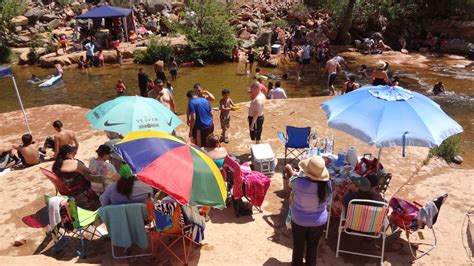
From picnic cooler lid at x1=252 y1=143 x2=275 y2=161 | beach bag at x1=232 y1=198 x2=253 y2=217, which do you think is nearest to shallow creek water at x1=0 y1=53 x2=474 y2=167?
picnic cooler lid at x1=252 y1=143 x2=275 y2=161

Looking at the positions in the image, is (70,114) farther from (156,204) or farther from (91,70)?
(91,70)

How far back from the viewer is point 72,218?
5.10m

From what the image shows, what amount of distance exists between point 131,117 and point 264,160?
258 centimetres

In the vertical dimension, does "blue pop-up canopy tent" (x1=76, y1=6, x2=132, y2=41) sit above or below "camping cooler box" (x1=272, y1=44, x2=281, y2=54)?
above

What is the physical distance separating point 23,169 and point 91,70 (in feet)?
41.2

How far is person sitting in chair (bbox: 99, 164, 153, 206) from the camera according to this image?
497 centimetres

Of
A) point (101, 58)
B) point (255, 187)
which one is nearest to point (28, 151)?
point (255, 187)

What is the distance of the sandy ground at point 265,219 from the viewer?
533 cm

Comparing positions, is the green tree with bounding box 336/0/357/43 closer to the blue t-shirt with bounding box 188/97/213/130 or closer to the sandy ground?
the sandy ground

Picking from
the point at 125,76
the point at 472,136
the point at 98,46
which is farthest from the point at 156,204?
the point at 98,46

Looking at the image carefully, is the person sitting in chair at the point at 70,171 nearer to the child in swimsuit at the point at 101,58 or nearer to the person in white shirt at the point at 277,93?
the person in white shirt at the point at 277,93

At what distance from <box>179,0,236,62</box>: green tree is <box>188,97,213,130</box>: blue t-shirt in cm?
1389

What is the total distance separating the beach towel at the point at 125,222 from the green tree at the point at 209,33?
679 inches

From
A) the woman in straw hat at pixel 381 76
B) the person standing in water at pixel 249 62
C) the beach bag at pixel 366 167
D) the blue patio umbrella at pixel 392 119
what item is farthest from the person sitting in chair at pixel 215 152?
the person standing in water at pixel 249 62
